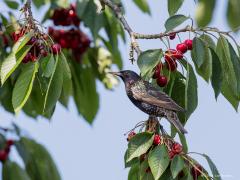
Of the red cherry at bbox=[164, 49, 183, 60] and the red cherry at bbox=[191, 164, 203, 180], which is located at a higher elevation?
the red cherry at bbox=[164, 49, 183, 60]

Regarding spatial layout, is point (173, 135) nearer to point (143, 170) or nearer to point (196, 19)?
point (143, 170)

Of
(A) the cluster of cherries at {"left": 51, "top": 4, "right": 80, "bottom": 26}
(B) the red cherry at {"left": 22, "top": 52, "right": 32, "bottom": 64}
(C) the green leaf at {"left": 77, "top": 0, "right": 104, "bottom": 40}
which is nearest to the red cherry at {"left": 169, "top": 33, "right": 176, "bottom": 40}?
(B) the red cherry at {"left": 22, "top": 52, "right": 32, "bottom": 64}

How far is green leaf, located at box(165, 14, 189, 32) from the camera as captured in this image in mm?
3529

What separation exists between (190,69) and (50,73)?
715 millimetres

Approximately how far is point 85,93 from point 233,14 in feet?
10.4

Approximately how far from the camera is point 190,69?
11.9 ft

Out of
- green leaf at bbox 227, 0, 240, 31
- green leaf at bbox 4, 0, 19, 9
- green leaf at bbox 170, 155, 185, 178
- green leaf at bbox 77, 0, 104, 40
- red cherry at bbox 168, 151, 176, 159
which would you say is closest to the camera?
green leaf at bbox 227, 0, 240, 31

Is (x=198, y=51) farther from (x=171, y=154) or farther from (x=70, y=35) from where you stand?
(x=70, y=35)

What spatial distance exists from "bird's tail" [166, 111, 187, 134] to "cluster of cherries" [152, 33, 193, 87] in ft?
0.86

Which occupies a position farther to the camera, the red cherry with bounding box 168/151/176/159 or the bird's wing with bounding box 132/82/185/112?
the bird's wing with bounding box 132/82/185/112

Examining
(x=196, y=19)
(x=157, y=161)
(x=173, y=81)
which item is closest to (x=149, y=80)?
(x=173, y=81)

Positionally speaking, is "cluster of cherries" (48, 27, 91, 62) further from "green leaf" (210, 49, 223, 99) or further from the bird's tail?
"green leaf" (210, 49, 223, 99)

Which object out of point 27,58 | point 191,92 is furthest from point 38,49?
point 191,92

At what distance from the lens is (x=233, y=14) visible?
2.84m
